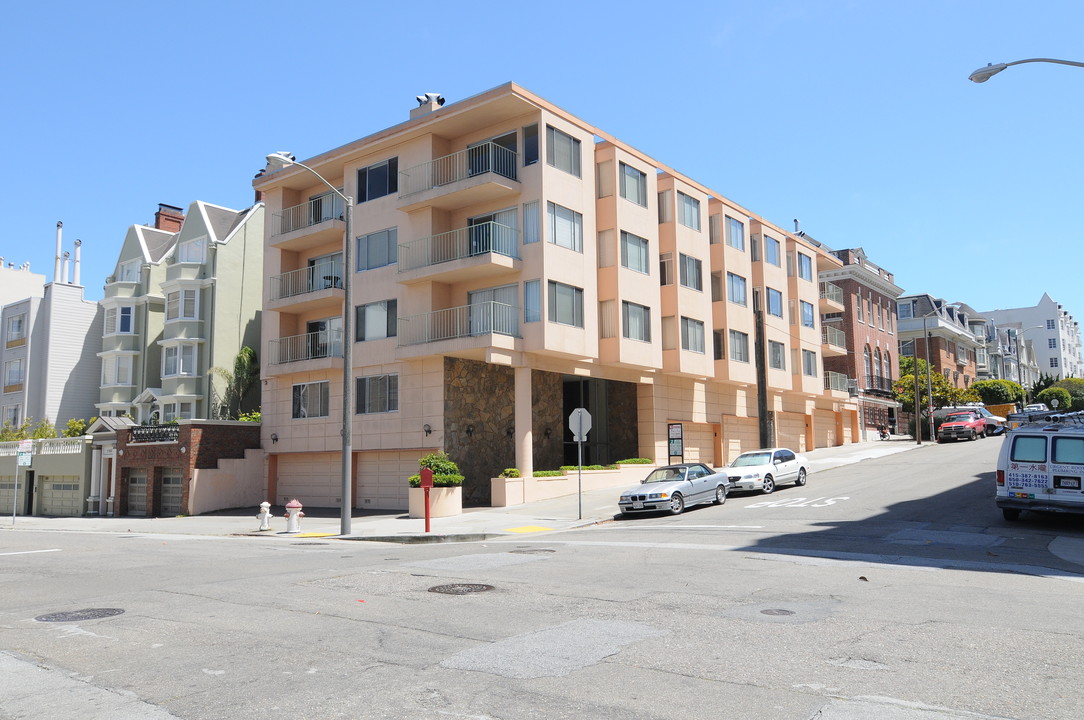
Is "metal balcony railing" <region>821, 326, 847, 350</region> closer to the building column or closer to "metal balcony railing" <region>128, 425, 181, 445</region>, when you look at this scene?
the building column

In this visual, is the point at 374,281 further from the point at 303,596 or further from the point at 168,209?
the point at 168,209

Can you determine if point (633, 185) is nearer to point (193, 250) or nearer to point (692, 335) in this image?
point (692, 335)

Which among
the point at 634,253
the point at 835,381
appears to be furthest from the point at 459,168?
the point at 835,381

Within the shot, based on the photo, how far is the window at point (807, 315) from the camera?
46656mm

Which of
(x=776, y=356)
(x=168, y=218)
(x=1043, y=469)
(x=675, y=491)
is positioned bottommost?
(x=675, y=491)

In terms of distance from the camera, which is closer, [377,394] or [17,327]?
[377,394]

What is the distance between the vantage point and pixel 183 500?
3272cm

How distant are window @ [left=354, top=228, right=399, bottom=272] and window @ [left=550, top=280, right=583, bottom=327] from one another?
6454 millimetres

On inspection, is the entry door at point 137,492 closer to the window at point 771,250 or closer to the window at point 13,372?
the window at point 13,372

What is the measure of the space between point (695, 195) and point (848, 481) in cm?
1491

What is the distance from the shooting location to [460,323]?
2961cm

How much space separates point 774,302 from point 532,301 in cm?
1988

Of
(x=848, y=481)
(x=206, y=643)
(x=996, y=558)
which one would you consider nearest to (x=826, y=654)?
(x=206, y=643)

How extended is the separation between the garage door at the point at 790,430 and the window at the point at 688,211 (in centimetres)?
1284
